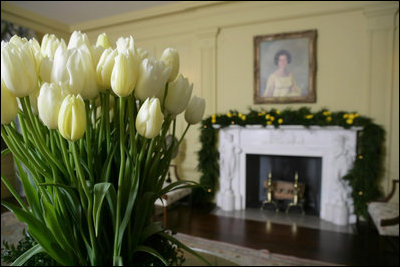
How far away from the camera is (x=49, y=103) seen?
15.8 inches

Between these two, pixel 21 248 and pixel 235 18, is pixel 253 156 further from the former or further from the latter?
pixel 21 248

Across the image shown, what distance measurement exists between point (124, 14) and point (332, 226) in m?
4.93

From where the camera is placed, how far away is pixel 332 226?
11.5 feet

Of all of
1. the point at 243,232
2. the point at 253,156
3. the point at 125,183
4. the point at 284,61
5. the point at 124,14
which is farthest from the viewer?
the point at 124,14

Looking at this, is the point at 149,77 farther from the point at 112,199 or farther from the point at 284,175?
the point at 284,175

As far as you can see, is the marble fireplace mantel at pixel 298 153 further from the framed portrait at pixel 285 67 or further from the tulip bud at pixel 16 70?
the tulip bud at pixel 16 70

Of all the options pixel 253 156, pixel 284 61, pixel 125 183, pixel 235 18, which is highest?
pixel 235 18

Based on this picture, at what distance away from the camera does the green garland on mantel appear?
3369 mm

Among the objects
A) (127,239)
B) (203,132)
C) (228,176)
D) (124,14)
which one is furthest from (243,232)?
(124,14)

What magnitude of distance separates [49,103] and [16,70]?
64 mm

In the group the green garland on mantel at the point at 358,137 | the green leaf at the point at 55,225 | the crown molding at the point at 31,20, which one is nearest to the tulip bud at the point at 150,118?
the green leaf at the point at 55,225

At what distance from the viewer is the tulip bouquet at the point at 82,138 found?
0.40 metres

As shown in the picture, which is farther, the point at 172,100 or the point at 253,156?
the point at 253,156

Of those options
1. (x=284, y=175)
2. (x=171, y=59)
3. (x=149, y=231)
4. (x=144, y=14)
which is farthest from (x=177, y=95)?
(x=144, y=14)
